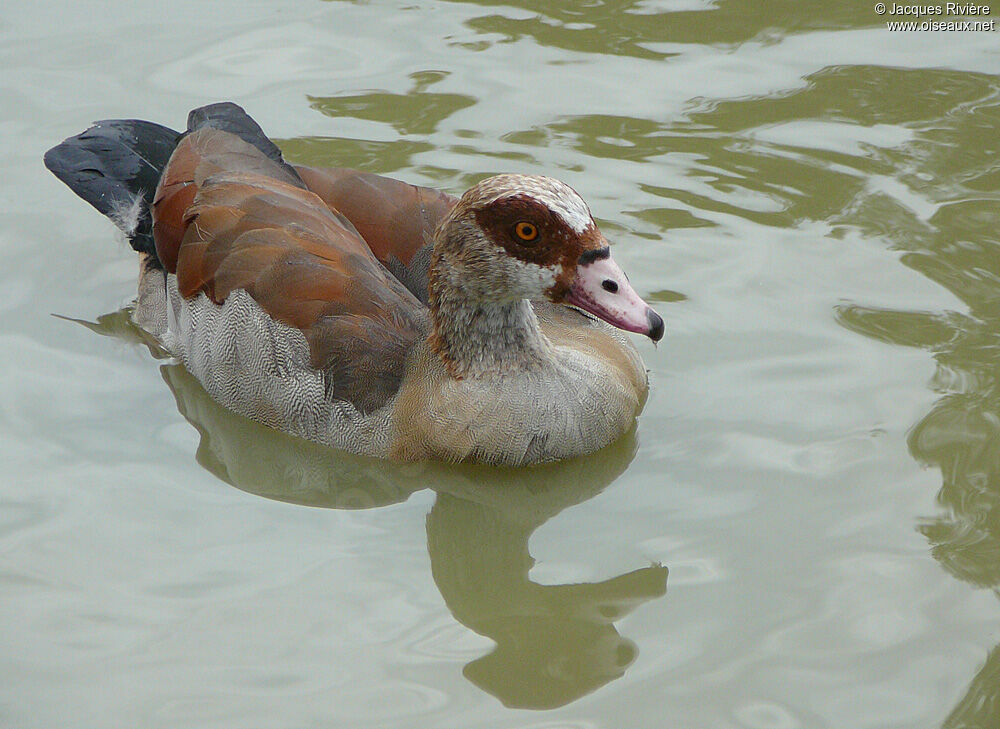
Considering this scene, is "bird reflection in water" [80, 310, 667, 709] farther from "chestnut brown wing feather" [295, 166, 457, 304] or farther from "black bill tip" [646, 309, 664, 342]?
"chestnut brown wing feather" [295, 166, 457, 304]

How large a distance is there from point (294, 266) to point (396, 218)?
0.69m

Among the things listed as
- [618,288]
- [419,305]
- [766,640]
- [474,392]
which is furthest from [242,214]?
[766,640]

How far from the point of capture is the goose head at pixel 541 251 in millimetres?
5512

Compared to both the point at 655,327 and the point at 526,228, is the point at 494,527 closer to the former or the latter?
the point at 655,327

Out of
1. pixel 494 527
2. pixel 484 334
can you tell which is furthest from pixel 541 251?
pixel 494 527

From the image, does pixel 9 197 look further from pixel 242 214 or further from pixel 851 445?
pixel 851 445

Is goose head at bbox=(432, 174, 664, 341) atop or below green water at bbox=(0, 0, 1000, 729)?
atop

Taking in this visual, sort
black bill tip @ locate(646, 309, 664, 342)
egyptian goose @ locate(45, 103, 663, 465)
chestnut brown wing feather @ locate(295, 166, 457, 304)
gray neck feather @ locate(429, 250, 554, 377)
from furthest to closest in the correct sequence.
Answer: chestnut brown wing feather @ locate(295, 166, 457, 304) < gray neck feather @ locate(429, 250, 554, 377) < egyptian goose @ locate(45, 103, 663, 465) < black bill tip @ locate(646, 309, 664, 342)

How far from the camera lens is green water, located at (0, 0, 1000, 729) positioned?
4.76 meters

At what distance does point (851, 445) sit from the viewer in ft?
19.3

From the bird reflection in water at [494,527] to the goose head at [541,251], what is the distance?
748mm

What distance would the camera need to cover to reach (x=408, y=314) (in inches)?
244

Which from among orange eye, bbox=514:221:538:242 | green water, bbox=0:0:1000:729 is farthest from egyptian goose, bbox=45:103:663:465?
green water, bbox=0:0:1000:729

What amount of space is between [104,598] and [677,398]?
2544mm
